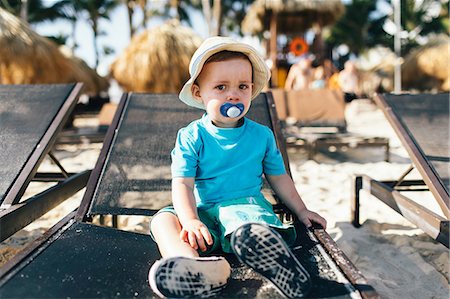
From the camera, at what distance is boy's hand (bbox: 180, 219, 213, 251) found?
1.30 metres

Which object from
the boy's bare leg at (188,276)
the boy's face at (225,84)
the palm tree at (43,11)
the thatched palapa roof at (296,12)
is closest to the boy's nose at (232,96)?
the boy's face at (225,84)

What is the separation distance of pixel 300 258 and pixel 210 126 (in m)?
0.60

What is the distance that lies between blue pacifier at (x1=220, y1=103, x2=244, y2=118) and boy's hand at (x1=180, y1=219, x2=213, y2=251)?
0.42 m

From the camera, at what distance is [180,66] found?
8.16 m

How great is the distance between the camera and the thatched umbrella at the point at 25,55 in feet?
27.2

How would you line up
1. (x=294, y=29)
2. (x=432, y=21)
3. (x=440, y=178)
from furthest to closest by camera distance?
1. (x=432, y=21)
2. (x=294, y=29)
3. (x=440, y=178)

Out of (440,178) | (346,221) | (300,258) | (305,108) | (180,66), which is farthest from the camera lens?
(180,66)

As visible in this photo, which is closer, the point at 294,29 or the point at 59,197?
the point at 59,197

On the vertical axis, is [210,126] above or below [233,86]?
below

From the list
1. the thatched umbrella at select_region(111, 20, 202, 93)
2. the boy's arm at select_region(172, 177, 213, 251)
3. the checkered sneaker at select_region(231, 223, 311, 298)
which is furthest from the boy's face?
the thatched umbrella at select_region(111, 20, 202, 93)

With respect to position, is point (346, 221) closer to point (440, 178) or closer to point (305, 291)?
point (440, 178)

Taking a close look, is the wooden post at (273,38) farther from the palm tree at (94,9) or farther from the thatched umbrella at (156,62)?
the palm tree at (94,9)

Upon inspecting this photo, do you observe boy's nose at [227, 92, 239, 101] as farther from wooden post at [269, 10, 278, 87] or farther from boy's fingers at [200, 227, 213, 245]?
wooden post at [269, 10, 278, 87]

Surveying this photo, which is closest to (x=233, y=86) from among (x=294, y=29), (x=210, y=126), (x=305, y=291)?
(x=210, y=126)
